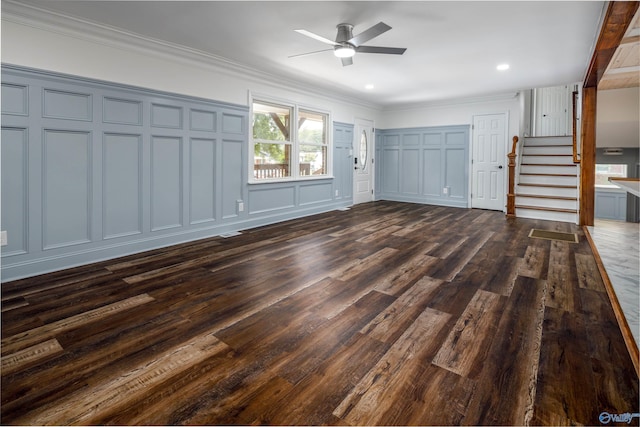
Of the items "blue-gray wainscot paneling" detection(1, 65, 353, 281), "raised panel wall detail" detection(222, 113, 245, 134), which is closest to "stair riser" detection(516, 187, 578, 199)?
"blue-gray wainscot paneling" detection(1, 65, 353, 281)

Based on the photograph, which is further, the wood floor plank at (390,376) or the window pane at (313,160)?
the window pane at (313,160)

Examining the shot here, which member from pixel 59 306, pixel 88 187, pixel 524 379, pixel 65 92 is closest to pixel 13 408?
pixel 59 306

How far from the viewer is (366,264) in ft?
11.4

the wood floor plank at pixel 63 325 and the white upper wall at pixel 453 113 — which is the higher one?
the white upper wall at pixel 453 113

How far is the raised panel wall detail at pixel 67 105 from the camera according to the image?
322 cm

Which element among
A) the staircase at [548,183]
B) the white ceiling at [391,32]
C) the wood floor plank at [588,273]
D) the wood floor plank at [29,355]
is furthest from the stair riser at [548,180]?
the wood floor plank at [29,355]

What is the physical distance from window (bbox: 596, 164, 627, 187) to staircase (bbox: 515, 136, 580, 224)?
1.64 meters

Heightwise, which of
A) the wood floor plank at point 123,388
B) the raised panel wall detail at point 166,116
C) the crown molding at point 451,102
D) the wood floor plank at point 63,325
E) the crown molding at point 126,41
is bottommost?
the wood floor plank at point 123,388

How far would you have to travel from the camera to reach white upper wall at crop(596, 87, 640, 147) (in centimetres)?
635

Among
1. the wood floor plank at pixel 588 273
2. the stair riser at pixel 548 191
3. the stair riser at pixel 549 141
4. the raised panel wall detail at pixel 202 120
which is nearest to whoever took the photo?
the wood floor plank at pixel 588 273

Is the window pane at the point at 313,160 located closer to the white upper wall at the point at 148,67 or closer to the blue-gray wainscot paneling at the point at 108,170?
the white upper wall at the point at 148,67

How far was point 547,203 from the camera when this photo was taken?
6.20m

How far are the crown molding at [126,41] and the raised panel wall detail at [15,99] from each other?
1.88 ft
